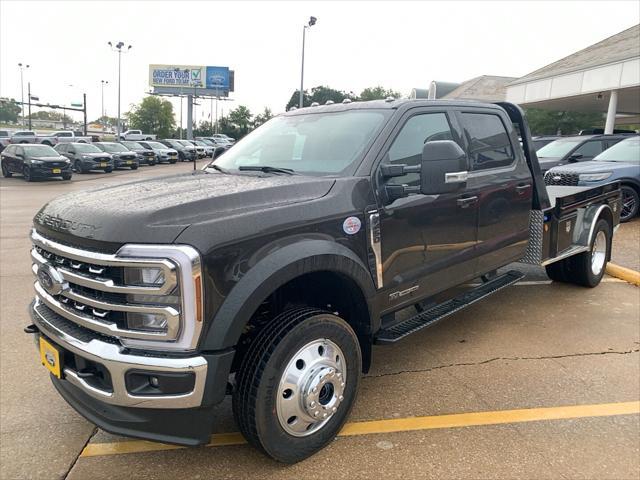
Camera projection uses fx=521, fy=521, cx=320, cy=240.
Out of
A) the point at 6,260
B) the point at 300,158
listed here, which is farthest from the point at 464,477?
the point at 6,260

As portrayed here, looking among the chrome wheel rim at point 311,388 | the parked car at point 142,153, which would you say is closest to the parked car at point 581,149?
the chrome wheel rim at point 311,388

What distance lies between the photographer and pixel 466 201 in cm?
384

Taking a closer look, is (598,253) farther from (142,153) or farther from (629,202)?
(142,153)

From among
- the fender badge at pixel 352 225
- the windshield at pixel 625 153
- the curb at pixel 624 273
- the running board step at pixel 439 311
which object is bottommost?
the curb at pixel 624 273

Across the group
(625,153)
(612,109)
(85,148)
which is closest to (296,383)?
(625,153)

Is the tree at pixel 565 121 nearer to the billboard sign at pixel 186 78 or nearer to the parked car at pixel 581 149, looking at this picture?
the parked car at pixel 581 149

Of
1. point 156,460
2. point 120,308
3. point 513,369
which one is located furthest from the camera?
point 513,369

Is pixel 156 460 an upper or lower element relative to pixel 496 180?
lower

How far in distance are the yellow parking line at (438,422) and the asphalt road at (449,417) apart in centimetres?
1

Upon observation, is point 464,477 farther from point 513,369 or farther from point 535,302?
point 535,302

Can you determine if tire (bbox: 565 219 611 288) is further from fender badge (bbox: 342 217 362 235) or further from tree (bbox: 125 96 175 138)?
tree (bbox: 125 96 175 138)

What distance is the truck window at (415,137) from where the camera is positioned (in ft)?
11.2

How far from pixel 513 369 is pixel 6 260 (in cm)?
688

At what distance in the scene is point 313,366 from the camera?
274 cm
